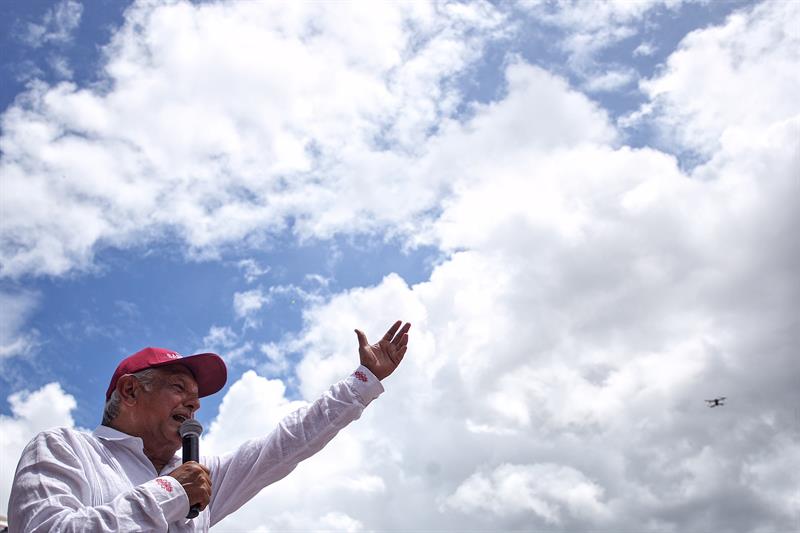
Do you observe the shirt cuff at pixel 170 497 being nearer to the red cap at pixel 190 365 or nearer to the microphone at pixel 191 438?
the microphone at pixel 191 438

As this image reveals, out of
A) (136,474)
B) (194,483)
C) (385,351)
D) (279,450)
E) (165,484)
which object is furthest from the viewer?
(385,351)

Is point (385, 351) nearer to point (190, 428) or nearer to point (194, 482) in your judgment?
point (190, 428)

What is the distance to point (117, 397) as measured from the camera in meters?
5.92

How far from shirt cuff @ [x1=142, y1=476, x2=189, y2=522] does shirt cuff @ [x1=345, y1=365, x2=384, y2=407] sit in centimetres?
213

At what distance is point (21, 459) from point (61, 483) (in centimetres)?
40

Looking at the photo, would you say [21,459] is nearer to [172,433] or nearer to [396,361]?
[172,433]

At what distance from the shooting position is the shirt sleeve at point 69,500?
4.46 metres

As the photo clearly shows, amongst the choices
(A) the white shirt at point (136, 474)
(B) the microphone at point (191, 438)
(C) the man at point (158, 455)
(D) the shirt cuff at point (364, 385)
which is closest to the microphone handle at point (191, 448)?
(B) the microphone at point (191, 438)

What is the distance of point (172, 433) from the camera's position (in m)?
5.86

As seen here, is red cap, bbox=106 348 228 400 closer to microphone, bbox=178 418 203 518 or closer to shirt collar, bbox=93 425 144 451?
shirt collar, bbox=93 425 144 451

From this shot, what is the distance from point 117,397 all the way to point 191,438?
2.80 feet

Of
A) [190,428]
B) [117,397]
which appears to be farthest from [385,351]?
[117,397]

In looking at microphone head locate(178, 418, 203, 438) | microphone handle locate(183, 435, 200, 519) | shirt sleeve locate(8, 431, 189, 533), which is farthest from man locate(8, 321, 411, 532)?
microphone head locate(178, 418, 203, 438)

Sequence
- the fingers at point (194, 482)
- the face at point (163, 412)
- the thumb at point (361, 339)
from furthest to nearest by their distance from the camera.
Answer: the thumb at point (361, 339) < the face at point (163, 412) < the fingers at point (194, 482)
